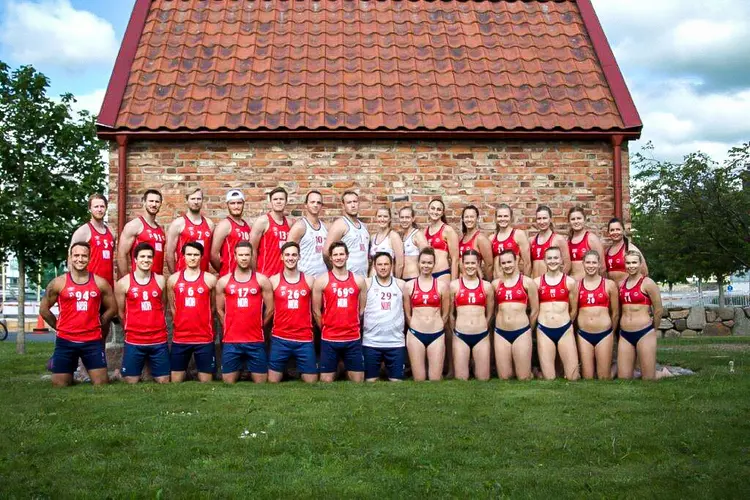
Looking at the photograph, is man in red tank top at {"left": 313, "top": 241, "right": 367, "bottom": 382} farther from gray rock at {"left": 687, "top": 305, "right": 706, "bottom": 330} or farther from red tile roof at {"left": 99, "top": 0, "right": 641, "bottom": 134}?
gray rock at {"left": 687, "top": 305, "right": 706, "bottom": 330}

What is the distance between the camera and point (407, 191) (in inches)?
434

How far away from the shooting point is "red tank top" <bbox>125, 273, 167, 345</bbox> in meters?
9.19

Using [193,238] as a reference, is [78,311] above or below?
below

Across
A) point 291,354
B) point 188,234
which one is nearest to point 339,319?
point 291,354

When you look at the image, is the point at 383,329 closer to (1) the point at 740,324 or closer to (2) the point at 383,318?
(2) the point at 383,318

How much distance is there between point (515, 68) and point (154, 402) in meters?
7.56

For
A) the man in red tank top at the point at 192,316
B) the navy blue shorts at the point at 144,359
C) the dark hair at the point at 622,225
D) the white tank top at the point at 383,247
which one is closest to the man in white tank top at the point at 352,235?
the white tank top at the point at 383,247

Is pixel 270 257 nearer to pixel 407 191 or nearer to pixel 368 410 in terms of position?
pixel 407 191

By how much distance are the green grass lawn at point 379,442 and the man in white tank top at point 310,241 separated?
6.00 ft

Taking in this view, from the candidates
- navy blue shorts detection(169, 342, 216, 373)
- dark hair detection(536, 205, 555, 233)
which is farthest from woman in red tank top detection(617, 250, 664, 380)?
navy blue shorts detection(169, 342, 216, 373)

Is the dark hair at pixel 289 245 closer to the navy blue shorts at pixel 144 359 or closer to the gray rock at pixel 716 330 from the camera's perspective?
the navy blue shorts at pixel 144 359

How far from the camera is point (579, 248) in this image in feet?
33.2

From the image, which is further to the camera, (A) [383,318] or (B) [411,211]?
(B) [411,211]

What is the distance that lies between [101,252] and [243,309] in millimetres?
2103
